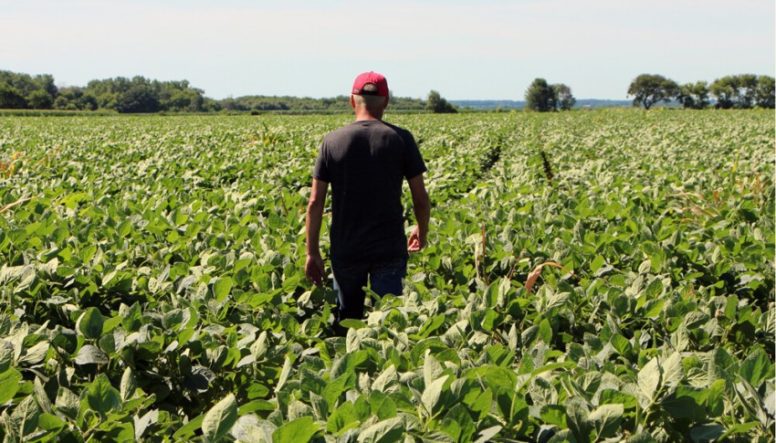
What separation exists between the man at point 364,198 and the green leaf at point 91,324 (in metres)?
1.61

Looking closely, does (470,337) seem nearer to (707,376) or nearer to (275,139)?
(707,376)

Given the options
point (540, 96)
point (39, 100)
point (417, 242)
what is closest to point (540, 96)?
point (540, 96)

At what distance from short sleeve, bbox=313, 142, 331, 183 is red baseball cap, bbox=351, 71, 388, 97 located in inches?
15.6

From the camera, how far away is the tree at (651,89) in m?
126

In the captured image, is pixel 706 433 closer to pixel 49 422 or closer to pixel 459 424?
pixel 459 424

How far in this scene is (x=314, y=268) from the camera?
13.0 feet

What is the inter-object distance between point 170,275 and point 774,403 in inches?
116

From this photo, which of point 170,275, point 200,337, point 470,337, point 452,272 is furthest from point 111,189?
point 470,337

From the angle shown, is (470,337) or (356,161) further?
(356,161)

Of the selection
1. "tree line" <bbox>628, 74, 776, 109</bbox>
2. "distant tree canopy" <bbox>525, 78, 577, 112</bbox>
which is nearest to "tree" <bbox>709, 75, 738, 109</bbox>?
"tree line" <bbox>628, 74, 776, 109</bbox>

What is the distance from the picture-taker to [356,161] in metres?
3.97

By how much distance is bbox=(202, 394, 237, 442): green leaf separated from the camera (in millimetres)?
1604

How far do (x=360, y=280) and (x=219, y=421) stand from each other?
2548 millimetres

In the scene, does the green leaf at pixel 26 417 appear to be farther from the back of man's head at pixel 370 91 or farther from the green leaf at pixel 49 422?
the back of man's head at pixel 370 91
